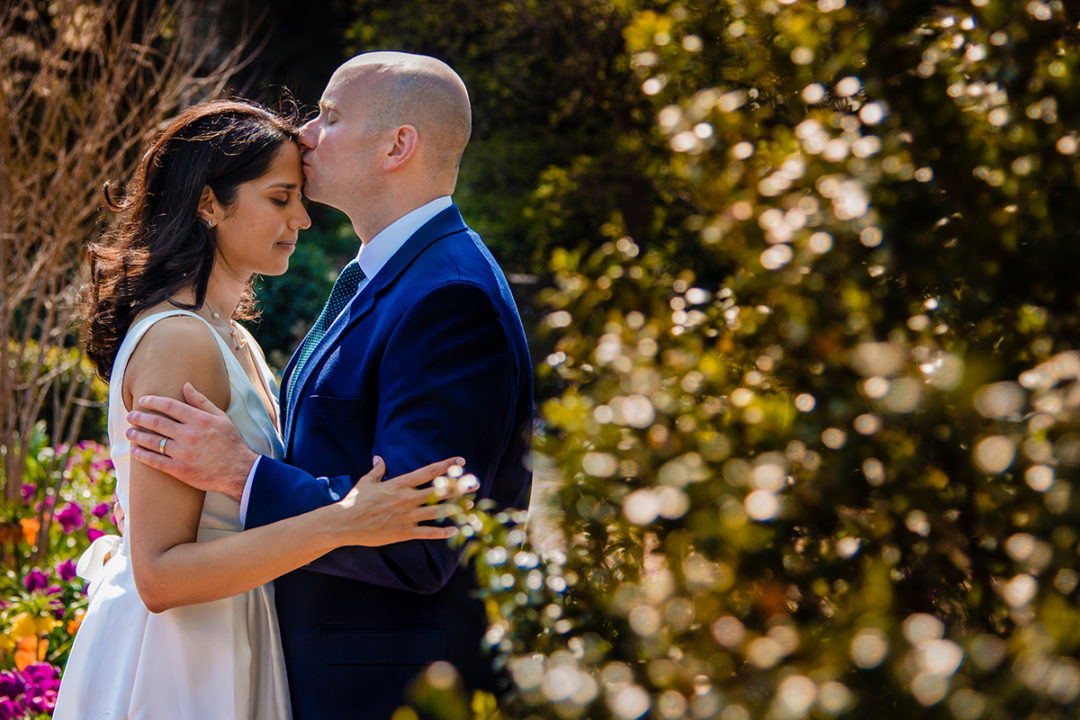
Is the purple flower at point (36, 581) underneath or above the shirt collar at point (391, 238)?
underneath

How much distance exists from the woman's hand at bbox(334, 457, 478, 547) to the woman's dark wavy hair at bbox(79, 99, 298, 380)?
0.69 m

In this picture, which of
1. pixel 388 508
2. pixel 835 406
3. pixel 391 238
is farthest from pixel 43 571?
pixel 835 406

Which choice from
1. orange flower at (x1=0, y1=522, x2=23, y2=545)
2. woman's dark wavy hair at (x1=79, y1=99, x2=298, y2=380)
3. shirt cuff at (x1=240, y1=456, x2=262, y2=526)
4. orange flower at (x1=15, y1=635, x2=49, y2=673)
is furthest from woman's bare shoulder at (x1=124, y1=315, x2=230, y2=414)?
orange flower at (x1=0, y1=522, x2=23, y2=545)

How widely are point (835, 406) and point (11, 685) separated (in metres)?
3.07

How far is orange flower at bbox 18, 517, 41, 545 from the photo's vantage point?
14.5 feet

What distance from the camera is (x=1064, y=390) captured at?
3.06 feet

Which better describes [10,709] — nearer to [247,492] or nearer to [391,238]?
[247,492]

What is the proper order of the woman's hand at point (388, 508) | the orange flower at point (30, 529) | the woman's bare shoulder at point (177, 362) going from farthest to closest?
the orange flower at point (30, 529) < the woman's bare shoulder at point (177, 362) < the woman's hand at point (388, 508)

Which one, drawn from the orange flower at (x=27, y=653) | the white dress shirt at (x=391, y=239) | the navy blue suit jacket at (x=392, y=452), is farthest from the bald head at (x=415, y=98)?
the orange flower at (x=27, y=653)

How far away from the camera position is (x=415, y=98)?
2.55m

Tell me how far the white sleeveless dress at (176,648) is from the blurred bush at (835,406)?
1.17m

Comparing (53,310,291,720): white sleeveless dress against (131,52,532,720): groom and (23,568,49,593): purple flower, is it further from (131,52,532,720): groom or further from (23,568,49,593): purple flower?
(23,568,49,593): purple flower

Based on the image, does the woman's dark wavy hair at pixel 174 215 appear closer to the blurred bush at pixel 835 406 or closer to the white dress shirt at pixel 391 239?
the white dress shirt at pixel 391 239

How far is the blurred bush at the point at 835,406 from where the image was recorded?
0.90 meters
